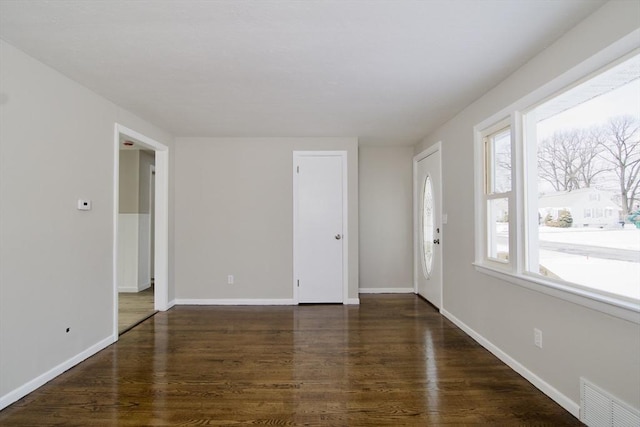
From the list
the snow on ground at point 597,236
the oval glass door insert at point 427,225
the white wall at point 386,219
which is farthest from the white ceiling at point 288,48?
the white wall at point 386,219

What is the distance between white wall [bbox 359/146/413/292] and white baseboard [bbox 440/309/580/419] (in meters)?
1.74

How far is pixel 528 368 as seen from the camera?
2.28m

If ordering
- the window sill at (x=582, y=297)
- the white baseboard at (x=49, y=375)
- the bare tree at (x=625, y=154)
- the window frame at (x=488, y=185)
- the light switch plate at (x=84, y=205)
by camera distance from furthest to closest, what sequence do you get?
1. the window frame at (x=488, y=185)
2. the light switch plate at (x=84, y=205)
3. the white baseboard at (x=49, y=375)
4. the bare tree at (x=625, y=154)
5. the window sill at (x=582, y=297)

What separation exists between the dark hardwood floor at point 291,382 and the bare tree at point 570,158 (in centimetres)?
146

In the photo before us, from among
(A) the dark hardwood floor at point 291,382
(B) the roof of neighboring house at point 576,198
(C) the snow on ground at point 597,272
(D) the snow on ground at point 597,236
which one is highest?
(B) the roof of neighboring house at point 576,198

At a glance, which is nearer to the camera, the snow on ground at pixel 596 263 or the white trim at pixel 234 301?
the snow on ground at pixel 596 263

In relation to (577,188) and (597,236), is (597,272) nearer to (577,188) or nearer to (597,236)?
(597,236)

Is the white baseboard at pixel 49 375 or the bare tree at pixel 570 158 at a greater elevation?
the bare tree at pixel 570 158

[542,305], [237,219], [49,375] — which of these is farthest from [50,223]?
[542,305]

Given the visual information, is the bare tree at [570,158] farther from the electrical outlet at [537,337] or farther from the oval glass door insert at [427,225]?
the oval glass door insert at [427,225]

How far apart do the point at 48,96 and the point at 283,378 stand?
2.80 metres

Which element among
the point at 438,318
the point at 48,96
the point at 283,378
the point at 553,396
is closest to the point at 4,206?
the point at 48,96

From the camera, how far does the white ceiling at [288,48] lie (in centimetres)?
170

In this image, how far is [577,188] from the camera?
199 cm
